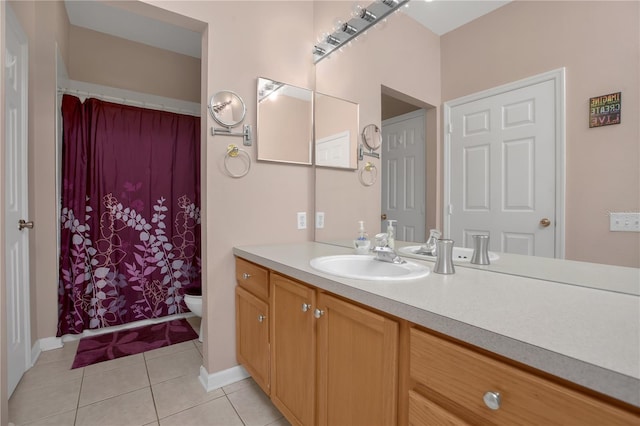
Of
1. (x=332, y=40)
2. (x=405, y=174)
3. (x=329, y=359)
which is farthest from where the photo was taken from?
(x=332, y=40)

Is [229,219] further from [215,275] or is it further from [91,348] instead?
[91,348]

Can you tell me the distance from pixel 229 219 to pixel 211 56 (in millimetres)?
956

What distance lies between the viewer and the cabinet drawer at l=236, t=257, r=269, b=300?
1.46 metres

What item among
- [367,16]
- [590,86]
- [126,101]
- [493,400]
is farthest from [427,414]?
[126,101]

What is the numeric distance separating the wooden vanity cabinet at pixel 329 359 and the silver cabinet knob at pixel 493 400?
255mm

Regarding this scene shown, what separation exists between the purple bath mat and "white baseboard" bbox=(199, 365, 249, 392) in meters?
0.74

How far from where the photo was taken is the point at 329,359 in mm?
1046

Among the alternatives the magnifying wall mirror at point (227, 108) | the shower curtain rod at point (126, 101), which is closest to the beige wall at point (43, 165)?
the shower curtain rod at point (126, 101)

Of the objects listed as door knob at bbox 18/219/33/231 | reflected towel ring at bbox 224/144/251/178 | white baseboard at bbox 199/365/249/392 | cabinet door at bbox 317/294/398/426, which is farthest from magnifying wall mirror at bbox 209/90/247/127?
white baseboard at bbox 199/365/249/392

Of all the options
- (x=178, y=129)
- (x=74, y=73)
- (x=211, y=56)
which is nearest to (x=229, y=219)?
(x=211, y=56)

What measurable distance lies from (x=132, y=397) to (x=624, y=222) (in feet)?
7.51

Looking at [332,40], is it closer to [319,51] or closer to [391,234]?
[319,51]

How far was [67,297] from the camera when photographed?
2.31 metres

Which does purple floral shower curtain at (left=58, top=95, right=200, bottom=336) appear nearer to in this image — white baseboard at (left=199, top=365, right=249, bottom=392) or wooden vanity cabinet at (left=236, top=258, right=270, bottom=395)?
white baseboard at (left=199, top=365, right=249, bottom=392)
